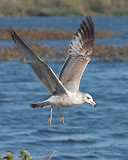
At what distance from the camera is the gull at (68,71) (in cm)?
735

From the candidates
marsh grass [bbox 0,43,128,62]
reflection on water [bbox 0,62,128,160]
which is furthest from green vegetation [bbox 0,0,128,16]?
reflection on water [bbox 0,62,128,160]

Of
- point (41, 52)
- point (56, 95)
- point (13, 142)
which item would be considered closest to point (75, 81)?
point (56, 95)

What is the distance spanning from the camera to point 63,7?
112250 millimetres

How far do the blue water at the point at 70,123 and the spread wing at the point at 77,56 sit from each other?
3.95 meters

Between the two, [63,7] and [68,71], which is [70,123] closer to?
[68,71]

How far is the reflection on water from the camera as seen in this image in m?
13.2

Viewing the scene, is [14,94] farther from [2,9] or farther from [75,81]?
[2,9]

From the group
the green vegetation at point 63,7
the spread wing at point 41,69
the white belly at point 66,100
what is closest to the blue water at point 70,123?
the white belly at point 66,100

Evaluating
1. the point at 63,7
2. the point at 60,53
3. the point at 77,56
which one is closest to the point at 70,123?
the point at 77,56

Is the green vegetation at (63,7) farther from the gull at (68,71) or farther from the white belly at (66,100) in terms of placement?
the white belly at (66,100)

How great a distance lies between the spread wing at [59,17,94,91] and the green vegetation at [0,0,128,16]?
93.4 metres

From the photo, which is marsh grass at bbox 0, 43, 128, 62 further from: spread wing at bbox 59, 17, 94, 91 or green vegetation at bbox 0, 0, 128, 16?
green vegetation at bbox 0, 0, 128, 16

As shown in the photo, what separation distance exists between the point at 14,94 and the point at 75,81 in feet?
39.7

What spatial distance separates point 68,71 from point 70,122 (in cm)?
795
